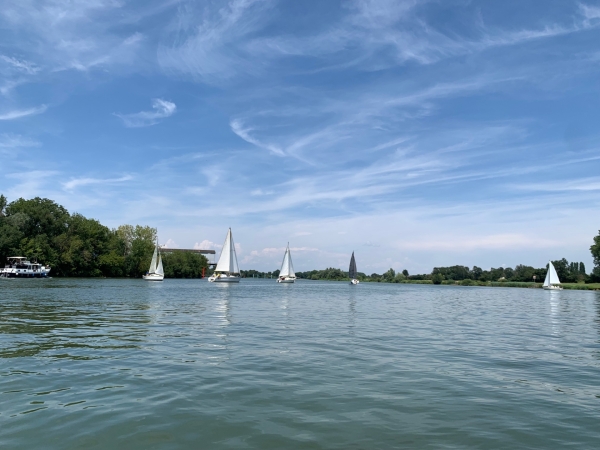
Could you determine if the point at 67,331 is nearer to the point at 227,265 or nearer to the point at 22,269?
the point at 227,265

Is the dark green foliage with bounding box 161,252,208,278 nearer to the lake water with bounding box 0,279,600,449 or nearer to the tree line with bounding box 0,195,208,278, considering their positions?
the tree line with bounding box 0,195,208,278

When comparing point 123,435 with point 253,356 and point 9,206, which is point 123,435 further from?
point 9,206

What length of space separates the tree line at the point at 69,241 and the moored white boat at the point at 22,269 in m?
2.74

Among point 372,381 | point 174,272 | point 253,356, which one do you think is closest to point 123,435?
point 372,381

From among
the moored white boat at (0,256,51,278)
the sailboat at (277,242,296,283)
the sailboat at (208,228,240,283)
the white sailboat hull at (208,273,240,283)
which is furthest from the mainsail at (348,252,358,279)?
the moored white boat at (0,256,51,278)

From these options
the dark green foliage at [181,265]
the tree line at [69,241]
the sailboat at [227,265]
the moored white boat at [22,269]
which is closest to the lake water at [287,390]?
the sailboat at [227,265]

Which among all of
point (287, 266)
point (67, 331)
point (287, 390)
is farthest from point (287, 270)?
point (287, 390)

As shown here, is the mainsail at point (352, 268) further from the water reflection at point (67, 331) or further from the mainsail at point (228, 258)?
the water reflection at point (67, 331)

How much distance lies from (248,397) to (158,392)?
220 centimetres

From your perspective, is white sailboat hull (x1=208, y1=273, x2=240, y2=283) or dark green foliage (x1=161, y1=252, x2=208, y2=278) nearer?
white sailboat hull (x1=208, y1=273, x2=240, y2=283)

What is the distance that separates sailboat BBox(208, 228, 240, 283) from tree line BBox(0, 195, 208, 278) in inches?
1628

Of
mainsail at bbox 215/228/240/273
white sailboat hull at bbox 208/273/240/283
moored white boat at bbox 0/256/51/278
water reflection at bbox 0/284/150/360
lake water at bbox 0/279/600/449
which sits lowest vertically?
lake water at bbox 0/279/600/449

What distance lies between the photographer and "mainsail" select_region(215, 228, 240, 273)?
10788 centimetres

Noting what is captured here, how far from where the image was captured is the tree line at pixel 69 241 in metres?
107
